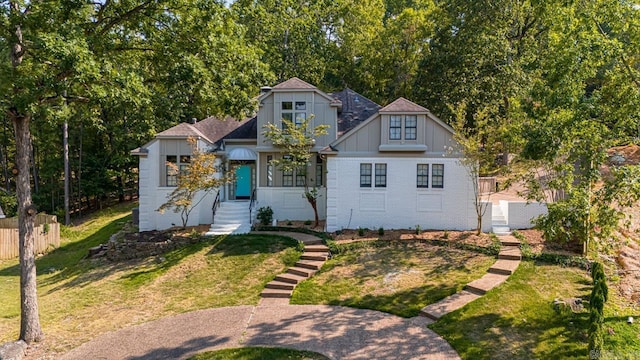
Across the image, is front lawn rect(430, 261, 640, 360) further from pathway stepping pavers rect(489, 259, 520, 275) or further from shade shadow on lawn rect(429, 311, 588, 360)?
pathway stepping pavers rect(489, 259, 520, 275)

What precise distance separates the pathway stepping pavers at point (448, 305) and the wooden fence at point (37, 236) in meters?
19.0

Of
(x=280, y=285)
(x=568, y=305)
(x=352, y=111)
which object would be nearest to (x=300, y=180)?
(x=352, y=111)

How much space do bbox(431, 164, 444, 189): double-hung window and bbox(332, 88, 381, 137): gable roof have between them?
5106mm

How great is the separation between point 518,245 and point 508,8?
17.7 m

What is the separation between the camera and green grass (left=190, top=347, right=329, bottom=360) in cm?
825

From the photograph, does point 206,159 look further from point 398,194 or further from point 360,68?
point 360,68

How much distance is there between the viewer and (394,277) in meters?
12.4

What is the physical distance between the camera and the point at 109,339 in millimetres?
9727

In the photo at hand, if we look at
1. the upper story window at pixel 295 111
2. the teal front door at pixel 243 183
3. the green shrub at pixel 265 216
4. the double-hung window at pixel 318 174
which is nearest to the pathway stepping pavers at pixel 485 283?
the double-hung window at pixel 318 174

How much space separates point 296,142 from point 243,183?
16.4 ft

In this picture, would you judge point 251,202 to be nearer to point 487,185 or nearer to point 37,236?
point 37,236

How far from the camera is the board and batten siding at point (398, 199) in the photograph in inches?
648

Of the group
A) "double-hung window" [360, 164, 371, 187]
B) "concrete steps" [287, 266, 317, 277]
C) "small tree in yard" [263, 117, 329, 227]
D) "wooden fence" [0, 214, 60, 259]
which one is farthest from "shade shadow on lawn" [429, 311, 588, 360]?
"wooden fence" [0, 214, 60, 259]

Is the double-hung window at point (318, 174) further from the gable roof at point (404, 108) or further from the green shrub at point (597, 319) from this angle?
the green shrub at point (597, 319)
